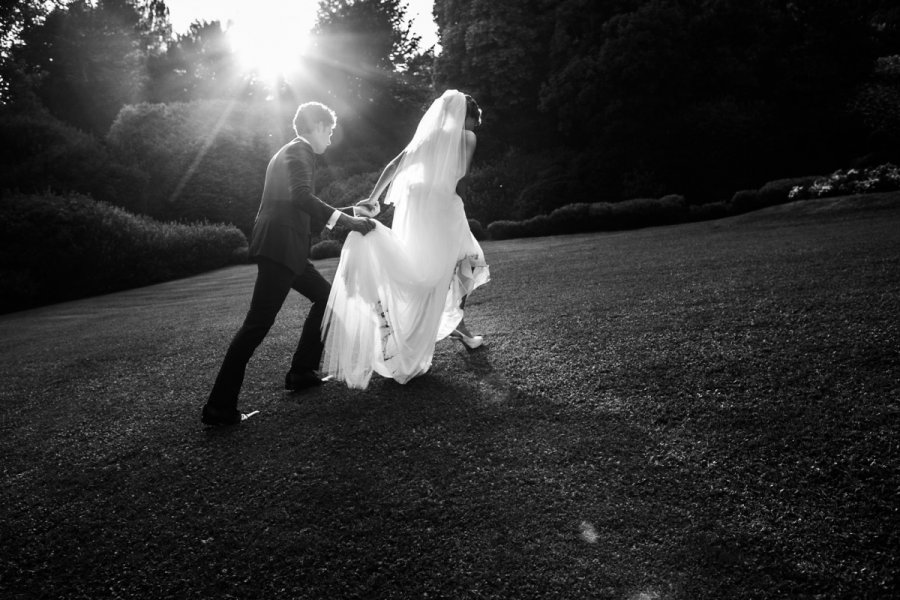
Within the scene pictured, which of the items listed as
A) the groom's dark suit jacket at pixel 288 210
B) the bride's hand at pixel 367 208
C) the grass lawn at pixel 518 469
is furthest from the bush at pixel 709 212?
the groom's dark suit jacket at pixel 288 210

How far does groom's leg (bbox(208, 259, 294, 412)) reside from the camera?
3.97m

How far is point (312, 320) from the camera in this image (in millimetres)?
4684

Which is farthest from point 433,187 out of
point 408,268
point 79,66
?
point 79,66

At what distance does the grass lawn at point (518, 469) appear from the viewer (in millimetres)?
2297

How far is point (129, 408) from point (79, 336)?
5419mm

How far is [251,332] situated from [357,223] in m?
1.20

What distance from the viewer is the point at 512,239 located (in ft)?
64.5

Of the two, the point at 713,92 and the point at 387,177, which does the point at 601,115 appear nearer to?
the point at 713,92

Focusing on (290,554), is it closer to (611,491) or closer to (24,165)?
(611,491)

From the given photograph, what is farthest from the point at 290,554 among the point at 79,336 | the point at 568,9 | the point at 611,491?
the point at 568,9

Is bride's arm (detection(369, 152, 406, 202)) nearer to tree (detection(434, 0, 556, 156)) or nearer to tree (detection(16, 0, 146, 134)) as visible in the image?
tree (detection(434, 0, 556, 156))

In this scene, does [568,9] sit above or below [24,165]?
above

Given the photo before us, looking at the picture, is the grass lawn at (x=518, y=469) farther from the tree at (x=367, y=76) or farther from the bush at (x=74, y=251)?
the tree at (x=367, y=76)

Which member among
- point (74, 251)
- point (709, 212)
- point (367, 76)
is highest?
point (367, 76)
